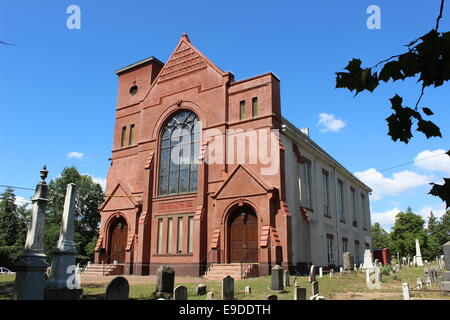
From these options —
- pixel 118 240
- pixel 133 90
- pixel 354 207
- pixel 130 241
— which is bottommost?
pixel 130 241

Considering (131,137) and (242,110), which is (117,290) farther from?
(131,137)

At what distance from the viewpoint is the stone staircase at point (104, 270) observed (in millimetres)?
27023

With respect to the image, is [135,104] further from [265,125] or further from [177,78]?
[265,125]

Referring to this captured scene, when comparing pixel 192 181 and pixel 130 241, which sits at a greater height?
pixel 192 181

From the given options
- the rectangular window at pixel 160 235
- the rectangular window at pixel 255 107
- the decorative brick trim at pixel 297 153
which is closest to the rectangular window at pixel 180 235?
the rectangular window at pixel 160 235

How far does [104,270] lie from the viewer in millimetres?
27125

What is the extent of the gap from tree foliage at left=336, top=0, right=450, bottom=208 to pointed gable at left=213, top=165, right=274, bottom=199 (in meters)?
19.3

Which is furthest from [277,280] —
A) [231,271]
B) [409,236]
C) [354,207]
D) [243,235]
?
[409,236]

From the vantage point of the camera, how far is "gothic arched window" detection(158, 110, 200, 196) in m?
27.7

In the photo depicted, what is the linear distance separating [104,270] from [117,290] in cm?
2109

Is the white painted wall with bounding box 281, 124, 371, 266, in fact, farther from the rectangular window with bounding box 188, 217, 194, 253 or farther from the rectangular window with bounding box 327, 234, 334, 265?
the rectangular window with bounding box 188, 217, 194, 253

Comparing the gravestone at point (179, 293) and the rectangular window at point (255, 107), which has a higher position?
the rectangular window at point (255, 107)

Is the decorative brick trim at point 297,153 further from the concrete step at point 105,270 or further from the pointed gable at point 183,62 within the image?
the concrete step at point 105,270

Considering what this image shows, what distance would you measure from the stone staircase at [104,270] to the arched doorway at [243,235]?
9.21 meters
